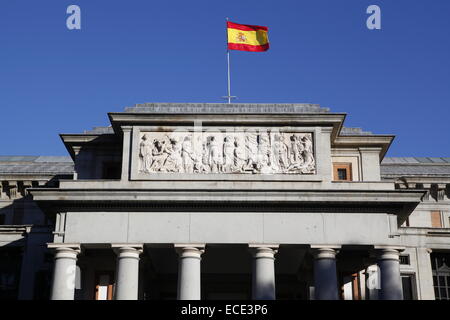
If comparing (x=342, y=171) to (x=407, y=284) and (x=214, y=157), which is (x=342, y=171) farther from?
(x=407, y=284)

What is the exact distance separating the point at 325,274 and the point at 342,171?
27.6 ft

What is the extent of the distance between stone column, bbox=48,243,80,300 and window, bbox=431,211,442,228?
26.6 meters

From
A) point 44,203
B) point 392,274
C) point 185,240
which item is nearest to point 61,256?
point 44,203

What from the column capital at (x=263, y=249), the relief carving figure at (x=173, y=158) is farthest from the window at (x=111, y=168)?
the column capital at (x=263, y=249)

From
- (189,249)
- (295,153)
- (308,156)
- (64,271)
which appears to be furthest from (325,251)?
(64,271)

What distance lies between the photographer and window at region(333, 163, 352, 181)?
44125 mm

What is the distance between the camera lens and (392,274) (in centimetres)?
3866

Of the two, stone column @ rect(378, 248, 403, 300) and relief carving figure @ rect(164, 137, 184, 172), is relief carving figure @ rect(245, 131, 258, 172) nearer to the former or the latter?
relief carving figure @ rect(164, 137, 184, 172)

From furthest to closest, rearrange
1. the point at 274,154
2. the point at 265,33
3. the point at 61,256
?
the point at 265,33 → the point at 274,154 → the point at 61,256

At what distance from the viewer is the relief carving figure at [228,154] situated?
134 feet

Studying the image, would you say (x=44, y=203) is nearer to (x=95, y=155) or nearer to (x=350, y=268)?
(x=95, y=155)

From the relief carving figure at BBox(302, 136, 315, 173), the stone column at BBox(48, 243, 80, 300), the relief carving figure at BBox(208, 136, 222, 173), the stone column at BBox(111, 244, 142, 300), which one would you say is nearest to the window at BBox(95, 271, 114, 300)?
the stone column at BBox(48, 243, 80, 300)

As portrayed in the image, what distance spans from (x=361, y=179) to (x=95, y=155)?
1718 cm
